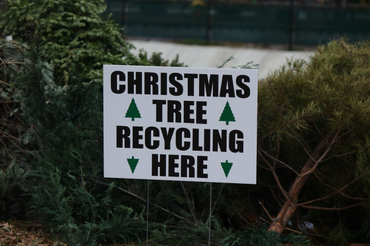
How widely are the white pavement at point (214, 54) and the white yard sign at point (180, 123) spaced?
958cm

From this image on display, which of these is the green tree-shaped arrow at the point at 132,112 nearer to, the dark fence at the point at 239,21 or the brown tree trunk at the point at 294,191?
the brown tree trunk at the point at 294,191

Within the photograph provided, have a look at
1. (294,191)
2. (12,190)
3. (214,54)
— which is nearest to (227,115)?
(294,191)

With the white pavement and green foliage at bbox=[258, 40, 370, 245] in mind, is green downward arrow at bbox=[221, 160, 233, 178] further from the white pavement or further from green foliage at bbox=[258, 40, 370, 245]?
the white pavement

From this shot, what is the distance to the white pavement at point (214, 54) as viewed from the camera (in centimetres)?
1322

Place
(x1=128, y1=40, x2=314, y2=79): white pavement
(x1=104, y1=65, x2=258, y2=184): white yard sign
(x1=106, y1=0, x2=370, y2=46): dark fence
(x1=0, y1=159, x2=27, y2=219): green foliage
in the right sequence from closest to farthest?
(x1=104, y1=65, x2=258, y2=184): white yard sign, (x1=0, y1=159, x2=27, y2=219): green foliage, (x1=128, y1=40, x2=314, y2=79): white pavement, (x1=106, y1=0, x2=370, y2=46): dark fence

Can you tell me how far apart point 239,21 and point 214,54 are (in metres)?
1.63

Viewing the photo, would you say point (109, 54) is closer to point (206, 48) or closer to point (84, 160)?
point (84, 160)

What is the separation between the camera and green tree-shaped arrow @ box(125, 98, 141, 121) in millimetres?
3494

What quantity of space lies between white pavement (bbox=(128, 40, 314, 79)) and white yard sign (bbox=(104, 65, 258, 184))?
377 inches

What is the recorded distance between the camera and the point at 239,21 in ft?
48.2

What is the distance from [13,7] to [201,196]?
3.00 metres

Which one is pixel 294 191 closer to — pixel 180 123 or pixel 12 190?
pixel 180 123

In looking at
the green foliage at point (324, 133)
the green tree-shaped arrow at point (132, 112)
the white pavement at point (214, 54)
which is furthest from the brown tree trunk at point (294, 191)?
the white pavement at point (214, 54)

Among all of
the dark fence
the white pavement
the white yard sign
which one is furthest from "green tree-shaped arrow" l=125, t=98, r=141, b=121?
the dark fence
